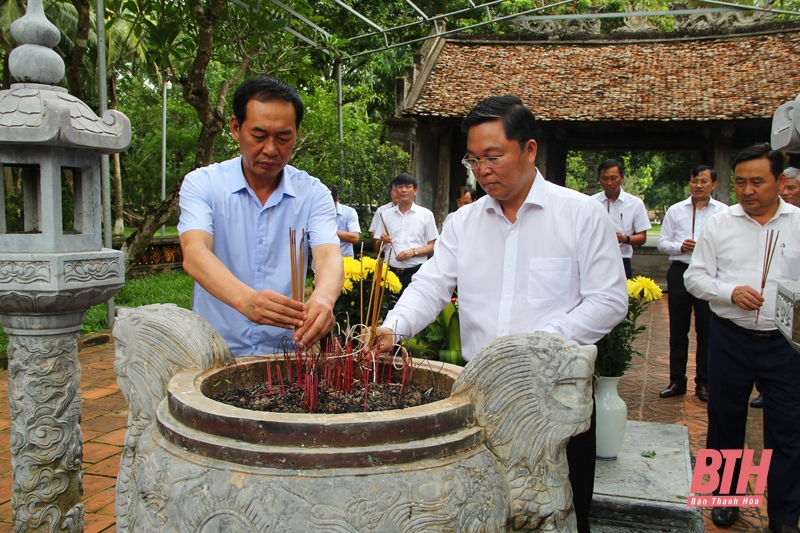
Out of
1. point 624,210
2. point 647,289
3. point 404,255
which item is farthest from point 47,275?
point 624,210

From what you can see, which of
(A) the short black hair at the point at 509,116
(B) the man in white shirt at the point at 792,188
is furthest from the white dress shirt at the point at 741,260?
(A) the short black hair at the point at 509,116

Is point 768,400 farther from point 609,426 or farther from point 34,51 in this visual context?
point 34,51

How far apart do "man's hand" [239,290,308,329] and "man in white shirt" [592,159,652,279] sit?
493 centimetres

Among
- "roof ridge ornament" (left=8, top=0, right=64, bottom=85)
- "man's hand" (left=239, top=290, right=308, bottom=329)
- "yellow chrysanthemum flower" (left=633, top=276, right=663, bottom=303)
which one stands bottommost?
"yellow chrysanthemum flower" (left=633, top=276, right=663, bottom=303)

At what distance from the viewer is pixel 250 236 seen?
225 cm

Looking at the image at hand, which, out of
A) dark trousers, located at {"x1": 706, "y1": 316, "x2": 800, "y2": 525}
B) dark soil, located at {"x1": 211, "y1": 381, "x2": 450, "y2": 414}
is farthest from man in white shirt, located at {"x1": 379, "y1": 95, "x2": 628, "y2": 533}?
dark trousers, located at {"x1": 706, "y1": 316, "x2": 800, "y2": 525}

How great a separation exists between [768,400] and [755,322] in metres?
0.36

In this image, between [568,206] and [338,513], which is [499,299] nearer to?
[568,206]

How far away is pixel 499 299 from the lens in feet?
7.33

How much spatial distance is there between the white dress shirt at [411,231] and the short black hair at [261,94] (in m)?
4.66

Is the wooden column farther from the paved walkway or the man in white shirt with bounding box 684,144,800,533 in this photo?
the man in white shirt with bounding box 684,144,800,533

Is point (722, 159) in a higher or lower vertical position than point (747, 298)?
higher

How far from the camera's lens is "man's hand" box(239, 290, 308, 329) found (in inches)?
69.1

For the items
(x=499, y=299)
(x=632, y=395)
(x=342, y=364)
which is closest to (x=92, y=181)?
(x=342, y=364)
